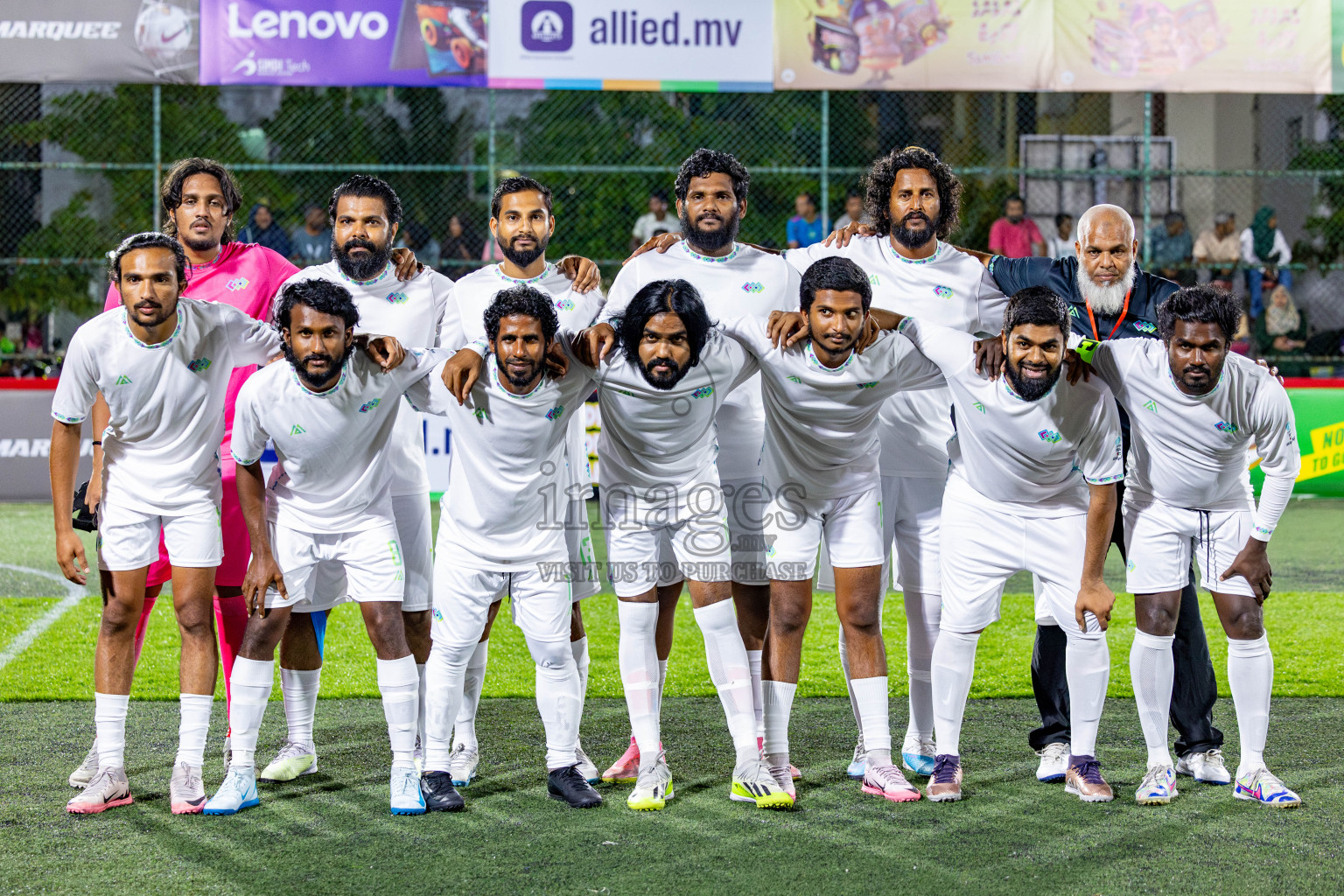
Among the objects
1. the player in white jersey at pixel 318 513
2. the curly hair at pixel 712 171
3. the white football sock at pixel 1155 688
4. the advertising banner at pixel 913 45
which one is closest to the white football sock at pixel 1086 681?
the white football sock at pixel 1155 688

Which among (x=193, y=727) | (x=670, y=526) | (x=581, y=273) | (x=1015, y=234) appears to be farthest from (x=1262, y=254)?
(x=193, y=727)

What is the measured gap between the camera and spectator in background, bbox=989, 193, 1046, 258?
49.4 feet

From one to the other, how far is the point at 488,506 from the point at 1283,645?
4733mm

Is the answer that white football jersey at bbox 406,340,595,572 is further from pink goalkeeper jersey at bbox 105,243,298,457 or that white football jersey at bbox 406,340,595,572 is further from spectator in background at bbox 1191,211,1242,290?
spectator in background at bbox 1191,211,1242,290

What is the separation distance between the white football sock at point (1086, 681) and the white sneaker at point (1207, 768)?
508 mm

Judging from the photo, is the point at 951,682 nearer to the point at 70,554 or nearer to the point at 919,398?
the point at 919,398

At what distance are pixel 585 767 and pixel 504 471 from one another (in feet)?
3.76

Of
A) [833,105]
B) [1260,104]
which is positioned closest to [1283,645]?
[833,105]

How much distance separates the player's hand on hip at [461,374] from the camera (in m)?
4.51

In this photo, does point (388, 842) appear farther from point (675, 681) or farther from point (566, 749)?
point (675, 681)

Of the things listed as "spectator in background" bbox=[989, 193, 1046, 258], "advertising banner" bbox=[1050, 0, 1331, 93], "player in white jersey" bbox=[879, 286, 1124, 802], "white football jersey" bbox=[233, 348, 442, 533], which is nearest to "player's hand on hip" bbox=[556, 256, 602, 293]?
"white football jersey" bbox=[233, 348, 442, 533]

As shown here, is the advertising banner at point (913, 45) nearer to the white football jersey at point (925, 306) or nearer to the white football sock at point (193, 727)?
the white football jersey at point (925, 306)

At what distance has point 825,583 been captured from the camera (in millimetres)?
→ 5406

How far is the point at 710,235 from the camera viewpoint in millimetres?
5145
